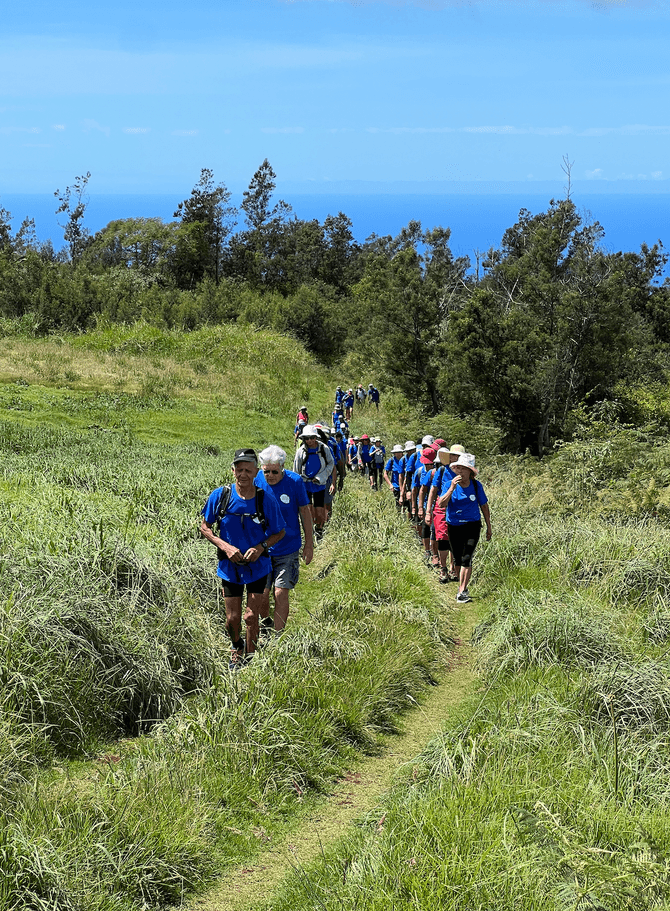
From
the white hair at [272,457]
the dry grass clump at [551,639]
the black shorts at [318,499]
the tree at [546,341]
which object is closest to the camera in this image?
the dry grass clump at [551,639]

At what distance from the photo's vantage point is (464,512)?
30.0ft

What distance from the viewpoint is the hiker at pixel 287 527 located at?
7.09 meters

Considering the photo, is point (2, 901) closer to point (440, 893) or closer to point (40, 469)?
point (440, 893)

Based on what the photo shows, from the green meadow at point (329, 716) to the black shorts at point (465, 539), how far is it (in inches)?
18.3

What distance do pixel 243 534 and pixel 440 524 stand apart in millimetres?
3725

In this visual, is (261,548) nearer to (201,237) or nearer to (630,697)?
(630,697)

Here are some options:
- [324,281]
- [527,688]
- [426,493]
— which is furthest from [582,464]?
[324,281]

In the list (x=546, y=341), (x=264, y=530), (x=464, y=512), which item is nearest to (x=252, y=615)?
(x=264, y=530)

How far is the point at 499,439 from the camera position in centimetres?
2609

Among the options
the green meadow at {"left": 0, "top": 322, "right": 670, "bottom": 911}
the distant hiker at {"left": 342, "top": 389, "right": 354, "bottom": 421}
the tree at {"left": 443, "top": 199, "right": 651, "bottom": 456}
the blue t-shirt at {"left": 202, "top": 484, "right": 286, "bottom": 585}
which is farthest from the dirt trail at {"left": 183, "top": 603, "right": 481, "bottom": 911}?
the distant hiker at {"left": 342, "top": 389, "right": 354, "bottom": 421}

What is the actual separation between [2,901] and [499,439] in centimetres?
2331

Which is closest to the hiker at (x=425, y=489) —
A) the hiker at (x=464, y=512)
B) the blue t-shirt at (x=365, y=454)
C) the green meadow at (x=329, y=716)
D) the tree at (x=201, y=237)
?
the green meadow at (x=329, y=716)

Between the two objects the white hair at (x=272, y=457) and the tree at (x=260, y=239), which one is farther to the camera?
the tree at (x=260, y=239)

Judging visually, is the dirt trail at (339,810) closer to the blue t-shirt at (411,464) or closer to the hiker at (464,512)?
the hiker at (464,512)
